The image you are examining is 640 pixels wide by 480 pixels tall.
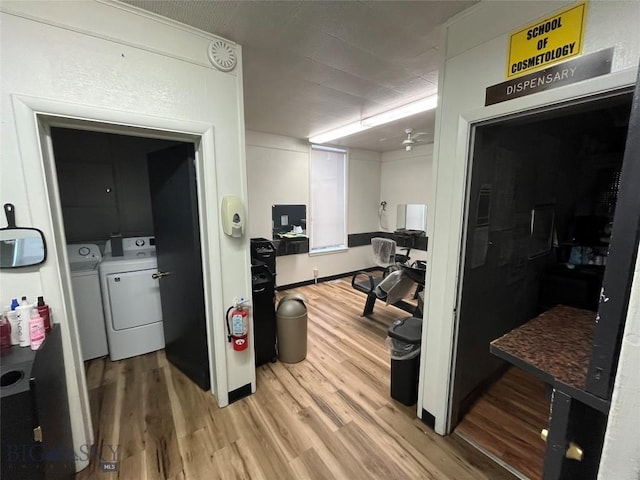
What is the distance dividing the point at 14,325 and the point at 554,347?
257cm

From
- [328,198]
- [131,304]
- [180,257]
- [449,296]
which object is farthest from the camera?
[328,198]

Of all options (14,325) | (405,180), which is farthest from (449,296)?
(405,180)

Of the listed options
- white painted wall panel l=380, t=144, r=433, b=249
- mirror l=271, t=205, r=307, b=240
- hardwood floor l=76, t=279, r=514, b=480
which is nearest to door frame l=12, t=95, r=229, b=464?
hardwood floor l=76, t=279, r=514, b=480

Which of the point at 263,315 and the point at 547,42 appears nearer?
the point at 547,42

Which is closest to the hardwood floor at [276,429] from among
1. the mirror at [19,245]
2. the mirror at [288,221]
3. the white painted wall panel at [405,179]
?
the mirror at [19,245]

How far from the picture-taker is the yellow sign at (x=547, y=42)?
1.17 meters

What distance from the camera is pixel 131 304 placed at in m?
2.74

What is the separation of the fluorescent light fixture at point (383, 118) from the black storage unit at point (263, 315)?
231 cm

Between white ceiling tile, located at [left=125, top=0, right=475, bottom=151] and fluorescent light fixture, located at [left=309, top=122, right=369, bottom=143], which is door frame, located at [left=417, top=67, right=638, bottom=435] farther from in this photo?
fluorescent light fixture, located at [left=309, top=122, right=369, bottom=143]

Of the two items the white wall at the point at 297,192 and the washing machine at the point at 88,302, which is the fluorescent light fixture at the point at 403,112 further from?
the washing machine at the point at 88,302

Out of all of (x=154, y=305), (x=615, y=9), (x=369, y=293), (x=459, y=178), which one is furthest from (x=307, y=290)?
(x=615, y=9)

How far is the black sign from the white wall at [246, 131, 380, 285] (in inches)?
138

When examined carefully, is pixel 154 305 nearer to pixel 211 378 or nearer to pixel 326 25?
pixel 211 378

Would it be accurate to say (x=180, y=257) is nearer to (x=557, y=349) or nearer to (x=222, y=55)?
(x=222, y=55)
